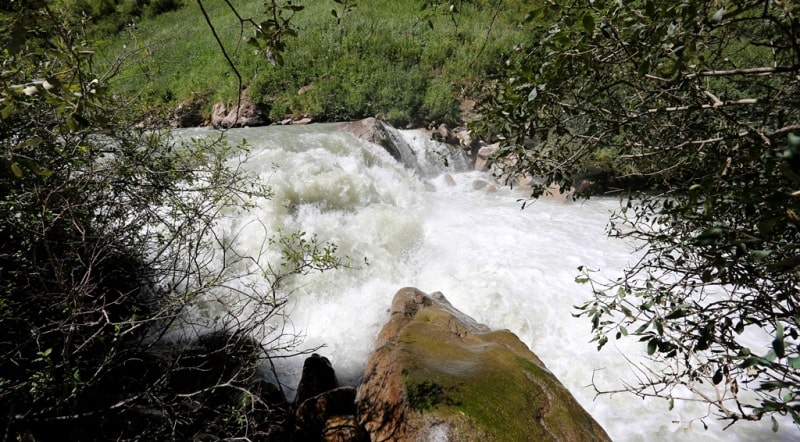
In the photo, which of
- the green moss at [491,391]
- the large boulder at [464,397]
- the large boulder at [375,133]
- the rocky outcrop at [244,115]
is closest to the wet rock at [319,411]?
the large boulder at [464,397]

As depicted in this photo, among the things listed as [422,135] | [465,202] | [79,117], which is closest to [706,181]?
[79,117]

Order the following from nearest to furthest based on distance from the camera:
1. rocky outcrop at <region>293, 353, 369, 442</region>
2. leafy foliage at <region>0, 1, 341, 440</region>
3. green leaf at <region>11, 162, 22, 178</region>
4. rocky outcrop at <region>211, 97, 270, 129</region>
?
green leaf at <region>11, 162, 22, 178</region> → leafy foliage at <region>0, 1, 341, 440</region> → rocky outcrop at <region>293, 353, 369, 442</region> → rocky outcrop at <region>211, 97, 270, 129</region>

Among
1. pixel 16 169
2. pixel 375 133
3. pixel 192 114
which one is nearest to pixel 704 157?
pixel 16 169

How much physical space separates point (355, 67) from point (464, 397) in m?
14.1

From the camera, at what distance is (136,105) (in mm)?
3518

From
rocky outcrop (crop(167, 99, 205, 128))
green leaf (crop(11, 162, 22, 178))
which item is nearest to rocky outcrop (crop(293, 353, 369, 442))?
green leaf (crop(11, 162, 22, 178))

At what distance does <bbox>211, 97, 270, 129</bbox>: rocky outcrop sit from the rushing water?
3.11 metres

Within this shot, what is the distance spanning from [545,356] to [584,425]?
76.3 inches

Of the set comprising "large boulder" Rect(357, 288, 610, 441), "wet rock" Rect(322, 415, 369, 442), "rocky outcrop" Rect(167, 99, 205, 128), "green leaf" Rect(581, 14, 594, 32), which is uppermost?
"green leaf" Rect(581, 14, 594, 32)

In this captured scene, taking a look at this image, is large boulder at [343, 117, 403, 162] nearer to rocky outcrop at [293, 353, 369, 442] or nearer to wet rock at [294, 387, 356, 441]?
rocky outcrop at [293, 353, 369, 442]

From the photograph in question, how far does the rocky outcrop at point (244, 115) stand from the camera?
1232cm

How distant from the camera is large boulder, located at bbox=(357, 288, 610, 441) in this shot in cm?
A: 223

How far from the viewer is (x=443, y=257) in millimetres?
6527

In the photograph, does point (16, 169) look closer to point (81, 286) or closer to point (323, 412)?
point (81, 286)
